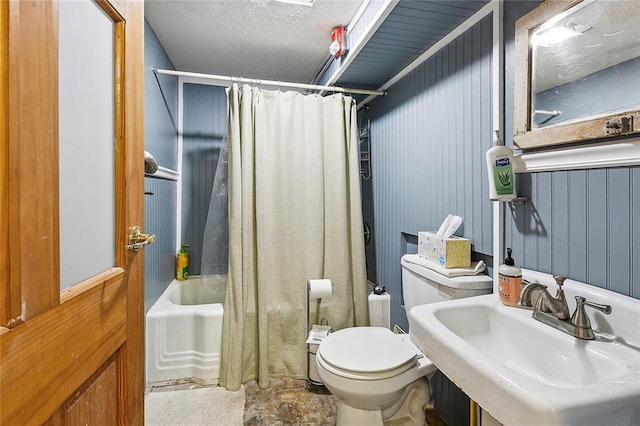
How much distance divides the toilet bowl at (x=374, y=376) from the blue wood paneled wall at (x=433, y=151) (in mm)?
529

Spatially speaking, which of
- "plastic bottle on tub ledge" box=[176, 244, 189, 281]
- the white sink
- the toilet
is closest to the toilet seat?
the toilet

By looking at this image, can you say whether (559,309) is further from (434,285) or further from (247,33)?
(247,33)

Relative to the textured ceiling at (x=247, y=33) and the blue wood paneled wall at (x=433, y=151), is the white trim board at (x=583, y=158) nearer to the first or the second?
the blue wood paneled wall at (x=433, y=151)

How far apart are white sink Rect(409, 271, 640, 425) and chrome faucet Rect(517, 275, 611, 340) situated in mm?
20

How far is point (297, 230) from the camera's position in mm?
2025

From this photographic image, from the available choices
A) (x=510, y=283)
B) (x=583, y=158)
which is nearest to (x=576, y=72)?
(x=583, y=158)

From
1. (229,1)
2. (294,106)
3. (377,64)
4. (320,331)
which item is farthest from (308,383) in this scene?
(229,1)

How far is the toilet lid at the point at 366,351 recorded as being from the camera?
129cm

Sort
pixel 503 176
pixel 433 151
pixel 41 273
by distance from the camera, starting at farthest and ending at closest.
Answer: pixel 433 151 < pixel 503 176 < pixel 41 273

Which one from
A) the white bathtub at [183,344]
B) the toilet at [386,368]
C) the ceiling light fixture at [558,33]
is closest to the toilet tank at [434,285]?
the toilet at [386,368]

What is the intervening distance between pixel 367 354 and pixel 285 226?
3.09ft

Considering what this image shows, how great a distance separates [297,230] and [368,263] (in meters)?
0.75

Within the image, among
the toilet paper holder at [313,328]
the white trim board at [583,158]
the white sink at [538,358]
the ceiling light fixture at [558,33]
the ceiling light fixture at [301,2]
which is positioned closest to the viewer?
the white sink at [538,358]

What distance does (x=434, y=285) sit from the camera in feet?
4.61
